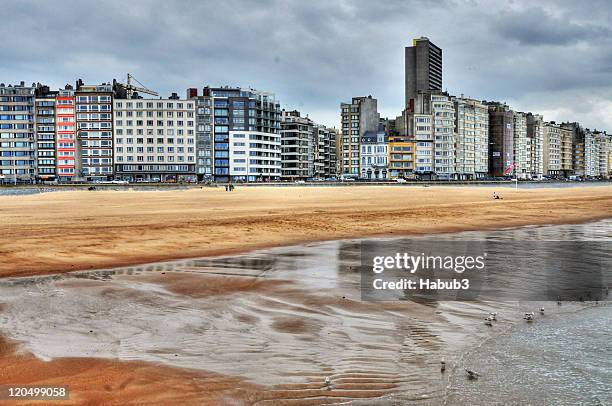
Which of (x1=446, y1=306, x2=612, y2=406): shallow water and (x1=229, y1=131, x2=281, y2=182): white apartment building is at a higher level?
(x1=229, y1=131, x2=281, y2=182): white apartment building

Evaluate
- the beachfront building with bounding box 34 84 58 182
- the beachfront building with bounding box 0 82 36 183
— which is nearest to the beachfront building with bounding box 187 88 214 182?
the beachfront building with bounding box 34 84 58 182

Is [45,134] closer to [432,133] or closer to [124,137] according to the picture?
[124,137]

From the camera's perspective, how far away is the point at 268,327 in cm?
828

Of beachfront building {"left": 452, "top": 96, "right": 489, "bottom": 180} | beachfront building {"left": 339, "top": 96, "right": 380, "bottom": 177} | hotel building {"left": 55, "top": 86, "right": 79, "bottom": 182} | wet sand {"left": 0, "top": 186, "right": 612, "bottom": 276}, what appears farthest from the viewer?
beachfront building {"left": 452, "top": 96, "right": 489, "bottom": 180}

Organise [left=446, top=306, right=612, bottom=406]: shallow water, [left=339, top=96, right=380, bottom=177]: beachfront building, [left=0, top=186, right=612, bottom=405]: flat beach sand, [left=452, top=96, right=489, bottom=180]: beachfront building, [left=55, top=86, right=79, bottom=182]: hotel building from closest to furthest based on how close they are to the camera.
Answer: [left=446, top=306, right=612, bottom=406]: shallow water < [left=0, top=186, right=612, bottom=405]: flat beach sand < [left=55, top=86, right=79, bottom=182]: hotel building < [left=339, top=96, right=380, bottom=177]: beachfront building < [left=452, top=96, right=489, bottom=180]: beachfront building

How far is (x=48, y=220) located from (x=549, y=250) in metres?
23.5

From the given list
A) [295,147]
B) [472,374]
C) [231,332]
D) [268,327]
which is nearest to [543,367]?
[472,374]

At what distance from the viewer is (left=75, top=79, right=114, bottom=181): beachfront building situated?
139875mm

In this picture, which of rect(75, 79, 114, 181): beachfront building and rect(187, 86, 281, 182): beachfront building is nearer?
rect(75, 79, 114, 181): beachfront building

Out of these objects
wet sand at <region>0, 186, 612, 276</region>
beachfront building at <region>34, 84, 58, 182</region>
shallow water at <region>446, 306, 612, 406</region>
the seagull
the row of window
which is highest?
beachfront building at <region>34, 84, 58, 182</region>

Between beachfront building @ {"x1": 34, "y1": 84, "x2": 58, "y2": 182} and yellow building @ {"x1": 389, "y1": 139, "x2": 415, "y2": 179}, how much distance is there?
310 feet

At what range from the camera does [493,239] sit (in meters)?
20.1

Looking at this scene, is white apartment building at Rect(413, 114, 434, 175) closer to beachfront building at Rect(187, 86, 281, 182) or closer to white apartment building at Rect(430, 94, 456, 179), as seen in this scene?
white apartment building at Rect(430, 94, 456, 179)

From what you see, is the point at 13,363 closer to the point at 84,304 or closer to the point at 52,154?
the point at 84,304
